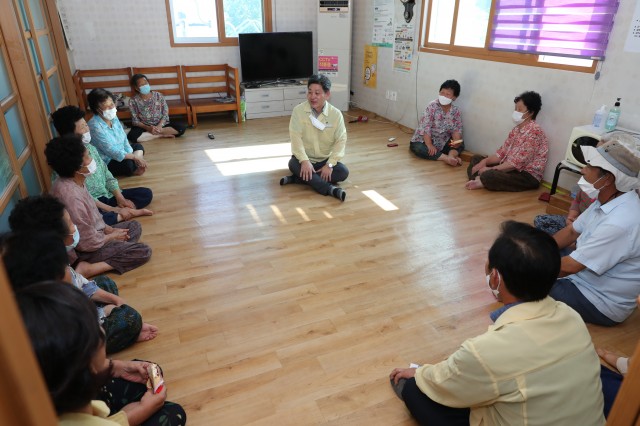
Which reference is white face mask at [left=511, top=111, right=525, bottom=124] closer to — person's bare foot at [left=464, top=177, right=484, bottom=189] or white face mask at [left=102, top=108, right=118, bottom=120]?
person's bare foot at [left=464, top=177, right=484, bottom=189]

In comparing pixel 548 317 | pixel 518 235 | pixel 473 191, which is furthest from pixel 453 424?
pixel 473 191

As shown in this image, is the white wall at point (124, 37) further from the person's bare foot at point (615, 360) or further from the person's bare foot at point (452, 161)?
the person's bare foot at point (615, 360)

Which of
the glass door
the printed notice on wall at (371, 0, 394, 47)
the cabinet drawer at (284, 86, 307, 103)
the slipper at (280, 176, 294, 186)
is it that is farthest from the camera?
the cabinet drawer at (284, 86, 307, 103)

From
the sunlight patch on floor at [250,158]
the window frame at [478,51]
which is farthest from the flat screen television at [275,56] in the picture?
the window frame at [478,51]

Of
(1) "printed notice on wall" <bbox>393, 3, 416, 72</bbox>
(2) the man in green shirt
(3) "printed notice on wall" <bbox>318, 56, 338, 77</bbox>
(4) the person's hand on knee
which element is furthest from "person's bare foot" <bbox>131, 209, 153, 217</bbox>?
(3) "printed notice on wall" <bbox>318, 56, 338, 77</bbox>

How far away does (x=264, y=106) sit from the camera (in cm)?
619

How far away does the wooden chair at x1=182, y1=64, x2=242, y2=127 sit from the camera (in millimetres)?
5793

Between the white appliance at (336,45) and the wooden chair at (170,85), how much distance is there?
2.08 m

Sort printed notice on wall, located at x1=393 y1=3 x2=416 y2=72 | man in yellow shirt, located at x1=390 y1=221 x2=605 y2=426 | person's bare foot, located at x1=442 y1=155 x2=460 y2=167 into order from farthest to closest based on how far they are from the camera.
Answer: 1. printed notice on wall, located at x1=393 y1=3 x2=416 y2=72
2. person's bare foot, located at x1=442 y1=155 x2=460 y2=167
3. man in yellow shirt, located at x1=390 y1=221 x2=605 y2=426

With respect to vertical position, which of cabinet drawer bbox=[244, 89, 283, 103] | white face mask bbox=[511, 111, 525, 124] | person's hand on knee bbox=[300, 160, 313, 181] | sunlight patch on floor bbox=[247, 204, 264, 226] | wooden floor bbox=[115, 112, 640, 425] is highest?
white face mask bbox=[511, 111, 525, 124]

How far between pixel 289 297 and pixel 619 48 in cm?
303

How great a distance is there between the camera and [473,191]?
3.76 meters

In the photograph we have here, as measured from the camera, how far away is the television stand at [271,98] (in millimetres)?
6090

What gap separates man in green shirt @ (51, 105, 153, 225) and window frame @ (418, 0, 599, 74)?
348cm
